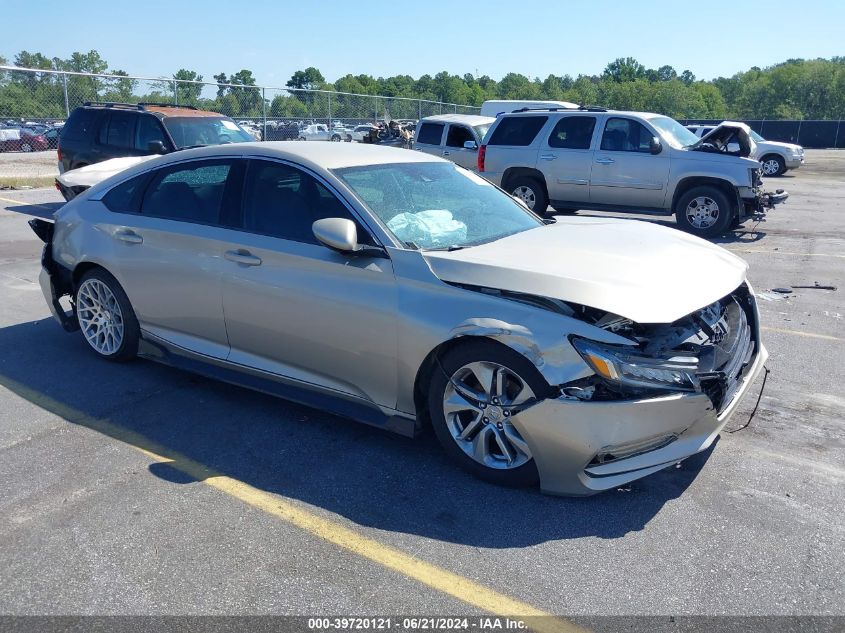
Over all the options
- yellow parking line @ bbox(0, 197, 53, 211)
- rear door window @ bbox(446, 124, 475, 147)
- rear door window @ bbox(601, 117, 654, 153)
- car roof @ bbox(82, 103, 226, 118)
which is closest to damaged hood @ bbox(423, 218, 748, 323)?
rear door window @ bbox(601, 117, 654, 153)

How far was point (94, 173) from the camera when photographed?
35.8ft

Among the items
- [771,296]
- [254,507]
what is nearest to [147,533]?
[254,507]

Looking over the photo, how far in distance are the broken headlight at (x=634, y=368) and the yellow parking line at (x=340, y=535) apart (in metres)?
1.11

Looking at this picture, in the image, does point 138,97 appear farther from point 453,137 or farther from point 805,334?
point 805,334

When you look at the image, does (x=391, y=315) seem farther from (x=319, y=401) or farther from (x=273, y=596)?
(x=273, y=596)

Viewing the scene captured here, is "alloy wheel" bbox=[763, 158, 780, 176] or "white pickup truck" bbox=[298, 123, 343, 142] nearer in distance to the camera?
"alloy wheel" bbox=[763, 158, 780, 176]

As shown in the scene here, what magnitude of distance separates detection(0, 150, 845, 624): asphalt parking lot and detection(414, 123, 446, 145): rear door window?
11993 millimetres

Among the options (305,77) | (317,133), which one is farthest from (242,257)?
(305,77)

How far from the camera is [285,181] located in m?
4.57

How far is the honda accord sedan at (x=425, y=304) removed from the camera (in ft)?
11.4

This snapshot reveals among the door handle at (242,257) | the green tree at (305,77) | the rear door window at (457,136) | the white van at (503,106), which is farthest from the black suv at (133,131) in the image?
the green tree at (305,77)

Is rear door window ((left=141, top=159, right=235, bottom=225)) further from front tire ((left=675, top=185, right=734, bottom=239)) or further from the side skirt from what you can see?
front tire ((left=675, top=185, right=734, bottom=239))

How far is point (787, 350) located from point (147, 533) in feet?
16.7

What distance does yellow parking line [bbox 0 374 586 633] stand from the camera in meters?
2.87
